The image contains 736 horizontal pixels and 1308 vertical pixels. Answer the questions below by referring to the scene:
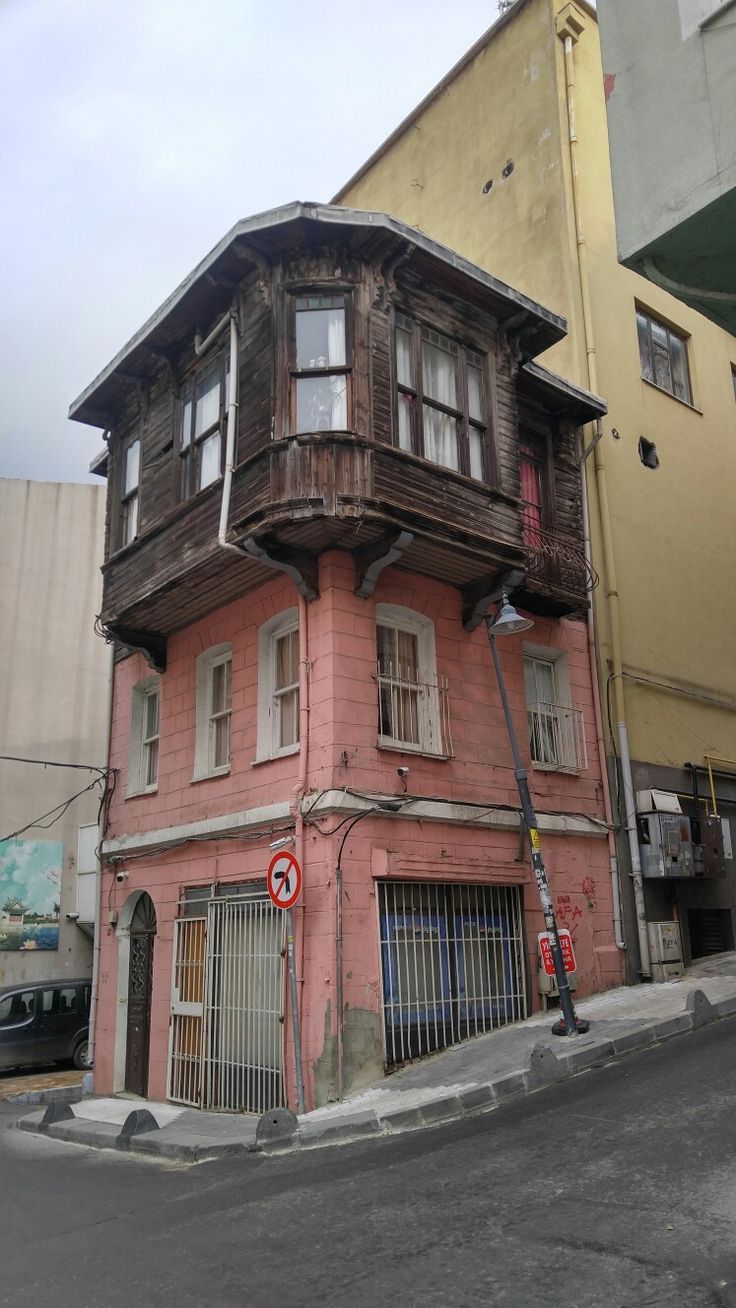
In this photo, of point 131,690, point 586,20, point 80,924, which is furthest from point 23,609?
point 586,20

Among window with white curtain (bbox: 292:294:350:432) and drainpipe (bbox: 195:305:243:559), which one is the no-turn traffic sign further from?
window with white curtain (bbox: 292:294:350:432)

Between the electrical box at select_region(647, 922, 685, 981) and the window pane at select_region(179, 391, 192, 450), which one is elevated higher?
the window pane at select_region(179, 391, 192, 450)

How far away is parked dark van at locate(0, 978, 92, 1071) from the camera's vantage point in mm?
19078

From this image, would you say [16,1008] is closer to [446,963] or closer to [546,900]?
[446,963]

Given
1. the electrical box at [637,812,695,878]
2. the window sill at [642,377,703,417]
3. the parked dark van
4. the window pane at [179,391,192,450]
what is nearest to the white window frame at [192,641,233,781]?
the window pane at [179,391,192,450]

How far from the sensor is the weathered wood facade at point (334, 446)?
12328 mm

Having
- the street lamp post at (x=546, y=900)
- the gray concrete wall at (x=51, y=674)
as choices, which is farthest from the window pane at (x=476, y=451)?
the gray concrete wall at (x=51, y=674)

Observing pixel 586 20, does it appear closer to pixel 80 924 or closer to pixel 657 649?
pixel 657 649

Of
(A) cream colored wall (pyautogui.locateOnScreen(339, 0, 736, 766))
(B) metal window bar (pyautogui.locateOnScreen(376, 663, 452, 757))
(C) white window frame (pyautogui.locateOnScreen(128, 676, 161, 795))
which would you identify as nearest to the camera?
(B) metal window bar (pyautogui.locateOnScreen(376, 663, 452, 757))

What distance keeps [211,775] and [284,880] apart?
3.56m

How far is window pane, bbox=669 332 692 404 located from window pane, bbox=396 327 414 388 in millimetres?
7978

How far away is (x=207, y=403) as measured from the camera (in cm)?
1474

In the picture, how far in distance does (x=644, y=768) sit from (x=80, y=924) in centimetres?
1646

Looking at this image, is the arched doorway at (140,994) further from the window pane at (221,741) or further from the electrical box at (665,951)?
the electrical box at (665,951)
